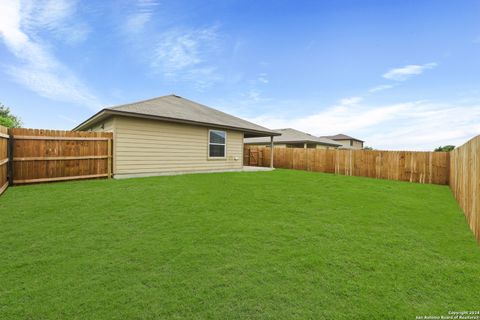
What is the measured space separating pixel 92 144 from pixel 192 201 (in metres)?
5.37

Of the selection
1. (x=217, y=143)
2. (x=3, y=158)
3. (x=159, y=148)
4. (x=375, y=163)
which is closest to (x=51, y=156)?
(x=3, y=158)

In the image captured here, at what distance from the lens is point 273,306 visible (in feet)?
7.61

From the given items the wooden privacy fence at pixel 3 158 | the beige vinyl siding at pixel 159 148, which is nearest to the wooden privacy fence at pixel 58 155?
the wooden privacy fence at pixel 3 158

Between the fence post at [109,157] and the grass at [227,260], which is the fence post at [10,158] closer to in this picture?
the grass at [227,260]

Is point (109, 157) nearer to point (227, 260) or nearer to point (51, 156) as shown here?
point (51, 156)

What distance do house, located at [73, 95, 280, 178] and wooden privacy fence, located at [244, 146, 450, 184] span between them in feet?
19.1

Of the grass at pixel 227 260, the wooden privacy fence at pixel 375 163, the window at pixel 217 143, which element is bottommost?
the grass at pixel 227 260

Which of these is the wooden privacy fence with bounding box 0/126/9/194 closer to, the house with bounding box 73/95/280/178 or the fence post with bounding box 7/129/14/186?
the fence post with bounding box 7/129/14/186

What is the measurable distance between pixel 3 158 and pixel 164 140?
5.25 metres

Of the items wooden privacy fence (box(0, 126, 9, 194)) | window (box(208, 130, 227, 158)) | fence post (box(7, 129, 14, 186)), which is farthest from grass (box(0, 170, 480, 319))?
window (box(208, 130, 227, 158))

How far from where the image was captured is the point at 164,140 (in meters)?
10.7

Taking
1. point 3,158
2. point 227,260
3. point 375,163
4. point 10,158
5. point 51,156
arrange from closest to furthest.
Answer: point 227,260 → point 3,158 → point 10,158 → point 51,156 → point 375,163

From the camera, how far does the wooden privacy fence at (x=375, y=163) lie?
39.7 ft

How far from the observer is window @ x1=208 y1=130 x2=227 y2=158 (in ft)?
41.1
